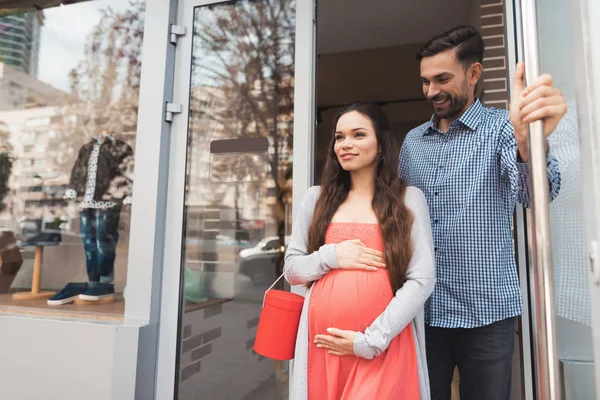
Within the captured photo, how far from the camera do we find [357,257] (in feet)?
4.24

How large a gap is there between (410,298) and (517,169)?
0.55m

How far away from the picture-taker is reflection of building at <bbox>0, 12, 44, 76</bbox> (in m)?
3.99

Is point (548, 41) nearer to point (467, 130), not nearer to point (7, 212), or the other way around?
point (467, 130)

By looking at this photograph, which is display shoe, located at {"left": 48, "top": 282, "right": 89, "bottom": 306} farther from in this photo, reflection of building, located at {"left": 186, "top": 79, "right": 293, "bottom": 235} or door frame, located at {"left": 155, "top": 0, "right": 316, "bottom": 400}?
reflection of building, located at {"left": 186, "top": 79, "right": 293, "bottom": 235}

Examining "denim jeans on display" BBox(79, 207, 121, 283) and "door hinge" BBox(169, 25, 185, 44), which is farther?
"denim jeans on display" BBox(79, 207, 121, 283)

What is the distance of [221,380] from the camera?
2.46 m

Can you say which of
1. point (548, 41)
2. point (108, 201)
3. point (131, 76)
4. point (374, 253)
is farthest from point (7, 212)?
point (548, 41)

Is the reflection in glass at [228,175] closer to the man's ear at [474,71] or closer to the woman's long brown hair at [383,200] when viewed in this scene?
the woman's long brown hair at [383,200]

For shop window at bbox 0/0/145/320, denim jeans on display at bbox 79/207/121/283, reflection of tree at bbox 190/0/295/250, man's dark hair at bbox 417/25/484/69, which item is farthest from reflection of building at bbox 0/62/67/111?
man's dark hair at bbox 417/25/484/69

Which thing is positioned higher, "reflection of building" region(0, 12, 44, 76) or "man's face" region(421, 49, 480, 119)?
"reflection of building" region(0, 12, 44, 76)

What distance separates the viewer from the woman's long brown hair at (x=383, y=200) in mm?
1290

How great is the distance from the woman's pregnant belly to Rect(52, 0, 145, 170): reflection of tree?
376 centimetres

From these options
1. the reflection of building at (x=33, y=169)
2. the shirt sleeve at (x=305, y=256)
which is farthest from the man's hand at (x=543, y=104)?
the reflection of building at (x=33, y=169)

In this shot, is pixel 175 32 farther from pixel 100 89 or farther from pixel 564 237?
pixel 100 89
